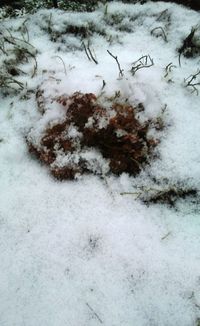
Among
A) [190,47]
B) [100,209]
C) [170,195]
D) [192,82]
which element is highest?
[190,47]

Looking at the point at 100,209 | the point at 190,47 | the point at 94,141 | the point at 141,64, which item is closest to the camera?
the point at 100,209

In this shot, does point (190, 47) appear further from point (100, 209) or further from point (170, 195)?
point (100, 209)

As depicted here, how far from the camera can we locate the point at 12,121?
197 centimetres

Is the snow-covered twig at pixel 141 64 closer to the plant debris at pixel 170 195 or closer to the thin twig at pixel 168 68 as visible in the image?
the thin twig at pixel 168 68

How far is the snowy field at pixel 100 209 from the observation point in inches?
56.4

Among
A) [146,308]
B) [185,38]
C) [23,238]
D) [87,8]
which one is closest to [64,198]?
[23,238]

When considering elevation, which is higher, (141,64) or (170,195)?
(141,64)

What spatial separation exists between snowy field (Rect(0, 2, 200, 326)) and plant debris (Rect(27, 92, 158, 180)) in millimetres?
60

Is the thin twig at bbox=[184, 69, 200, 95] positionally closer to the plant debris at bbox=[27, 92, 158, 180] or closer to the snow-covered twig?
the snow-covered twig

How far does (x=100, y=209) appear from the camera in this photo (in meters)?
1.64

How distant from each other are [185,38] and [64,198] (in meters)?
1.51

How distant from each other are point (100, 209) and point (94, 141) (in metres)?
0.40

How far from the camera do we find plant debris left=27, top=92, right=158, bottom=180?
1739mm

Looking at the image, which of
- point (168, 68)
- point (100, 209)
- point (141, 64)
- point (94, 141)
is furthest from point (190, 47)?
point (100, 209)
